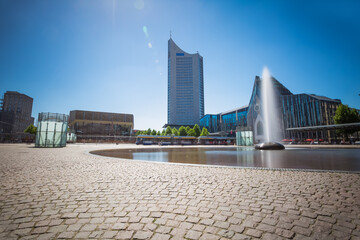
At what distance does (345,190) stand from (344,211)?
1515mm

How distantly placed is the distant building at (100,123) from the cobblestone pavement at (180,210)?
361ft

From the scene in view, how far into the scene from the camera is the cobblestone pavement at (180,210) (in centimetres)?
213

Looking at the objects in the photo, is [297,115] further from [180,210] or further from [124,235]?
[124,235]

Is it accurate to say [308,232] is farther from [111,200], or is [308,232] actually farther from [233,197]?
[111,200]

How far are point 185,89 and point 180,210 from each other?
149670 millimetres

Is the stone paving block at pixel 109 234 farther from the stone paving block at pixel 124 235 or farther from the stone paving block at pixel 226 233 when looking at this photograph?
the stone paving block at pixel 226 233

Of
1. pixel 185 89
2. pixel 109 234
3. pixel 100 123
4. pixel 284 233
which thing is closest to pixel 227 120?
pixel 185 89

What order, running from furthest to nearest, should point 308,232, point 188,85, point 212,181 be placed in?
point 188,85
point 212,181
point 308,232

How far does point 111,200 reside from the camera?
3260 mm

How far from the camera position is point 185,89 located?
150 metres

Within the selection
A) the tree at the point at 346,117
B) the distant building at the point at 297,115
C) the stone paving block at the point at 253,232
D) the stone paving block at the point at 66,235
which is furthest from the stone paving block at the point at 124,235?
the tree at the point at 346,117

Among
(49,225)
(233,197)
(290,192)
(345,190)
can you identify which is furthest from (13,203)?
(345,190)

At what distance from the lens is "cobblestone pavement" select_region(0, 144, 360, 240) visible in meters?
2.13

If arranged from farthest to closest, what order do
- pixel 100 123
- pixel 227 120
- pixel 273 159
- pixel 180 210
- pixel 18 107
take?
pixel 18 107
pixel 227 120
pixel 100 123
pixel 273 159
pixel 180 210
